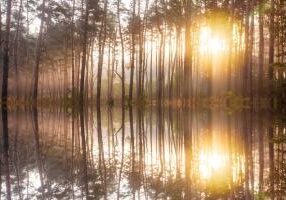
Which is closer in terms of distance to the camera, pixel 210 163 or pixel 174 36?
pixel 210 163

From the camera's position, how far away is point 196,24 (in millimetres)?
43062

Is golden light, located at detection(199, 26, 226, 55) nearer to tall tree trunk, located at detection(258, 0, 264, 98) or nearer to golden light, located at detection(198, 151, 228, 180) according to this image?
tall tree trunk, located at detection(258, 0, 264, 98)

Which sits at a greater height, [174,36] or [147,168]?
[174,36]

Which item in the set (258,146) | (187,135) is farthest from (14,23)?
(258,146)

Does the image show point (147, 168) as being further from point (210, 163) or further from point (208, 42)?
point (208, 42)

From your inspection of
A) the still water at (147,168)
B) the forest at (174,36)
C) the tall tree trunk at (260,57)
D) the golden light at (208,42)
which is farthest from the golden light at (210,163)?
the golden light at (208,42)

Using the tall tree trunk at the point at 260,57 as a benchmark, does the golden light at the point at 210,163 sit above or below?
below

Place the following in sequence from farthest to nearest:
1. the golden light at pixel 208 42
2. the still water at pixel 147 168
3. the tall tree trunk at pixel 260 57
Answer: the golden light at pixel 208 42, the tall tree trunk at pixel 260 57, the still water at pixel 147 168

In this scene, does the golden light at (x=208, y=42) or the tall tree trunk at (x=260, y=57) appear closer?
the tall tree trunk at (x=260, y=57)

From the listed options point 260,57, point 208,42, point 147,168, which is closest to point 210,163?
point 147,168

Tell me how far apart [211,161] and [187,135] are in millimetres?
4356

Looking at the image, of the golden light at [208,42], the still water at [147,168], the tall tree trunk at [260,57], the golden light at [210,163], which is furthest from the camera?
the golden light at [208,42]

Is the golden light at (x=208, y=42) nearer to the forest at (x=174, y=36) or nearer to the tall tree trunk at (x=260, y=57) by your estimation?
the forest at (x=174, y=36)

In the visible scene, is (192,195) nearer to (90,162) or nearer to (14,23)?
(90,162)
